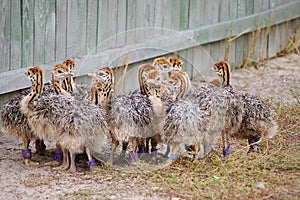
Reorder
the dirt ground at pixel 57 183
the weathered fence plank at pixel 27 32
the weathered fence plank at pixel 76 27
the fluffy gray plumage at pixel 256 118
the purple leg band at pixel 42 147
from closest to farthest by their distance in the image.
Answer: the dirt ground at pixel 57 183, the fluffy gray plumage at pixel 256 118, the purple leg band at pixel 42 147, the weathered fence plank at pixel 27 32, the weathered fence plank at pixel 76 27

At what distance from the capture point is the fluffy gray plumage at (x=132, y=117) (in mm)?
6246

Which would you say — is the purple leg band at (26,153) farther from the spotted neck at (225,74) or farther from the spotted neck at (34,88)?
the spotted neck at (225,74)

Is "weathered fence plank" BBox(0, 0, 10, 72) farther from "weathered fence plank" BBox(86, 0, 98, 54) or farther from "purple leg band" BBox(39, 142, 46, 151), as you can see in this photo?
"weathered fence plank" BBox(86, 0, 98, 54)

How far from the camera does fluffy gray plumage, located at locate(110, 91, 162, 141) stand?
20.5 feet

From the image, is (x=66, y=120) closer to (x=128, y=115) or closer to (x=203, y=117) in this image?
(x=128, y=115)

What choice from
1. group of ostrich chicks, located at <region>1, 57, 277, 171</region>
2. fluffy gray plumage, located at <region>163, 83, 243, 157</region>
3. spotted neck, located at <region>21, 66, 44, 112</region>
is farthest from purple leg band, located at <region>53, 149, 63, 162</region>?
fluffy gray plumage, located at <region>163, 83, 243, 157</region>

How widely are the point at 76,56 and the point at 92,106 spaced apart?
6.84ft

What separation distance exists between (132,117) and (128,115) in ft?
0.14

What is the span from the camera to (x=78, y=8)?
26.4 ft

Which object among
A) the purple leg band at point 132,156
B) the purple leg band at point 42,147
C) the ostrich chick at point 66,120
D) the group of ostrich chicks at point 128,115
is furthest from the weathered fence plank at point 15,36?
the purple leg band at point 132,156

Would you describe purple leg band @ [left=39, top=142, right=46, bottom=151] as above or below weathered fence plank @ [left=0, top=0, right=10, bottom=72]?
below

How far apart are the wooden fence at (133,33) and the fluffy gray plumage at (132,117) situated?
4.84ft

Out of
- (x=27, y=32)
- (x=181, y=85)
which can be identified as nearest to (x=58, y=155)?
(x=181, y=85)

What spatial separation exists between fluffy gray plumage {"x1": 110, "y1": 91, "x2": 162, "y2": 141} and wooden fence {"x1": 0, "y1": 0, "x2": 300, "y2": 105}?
1.47 m
